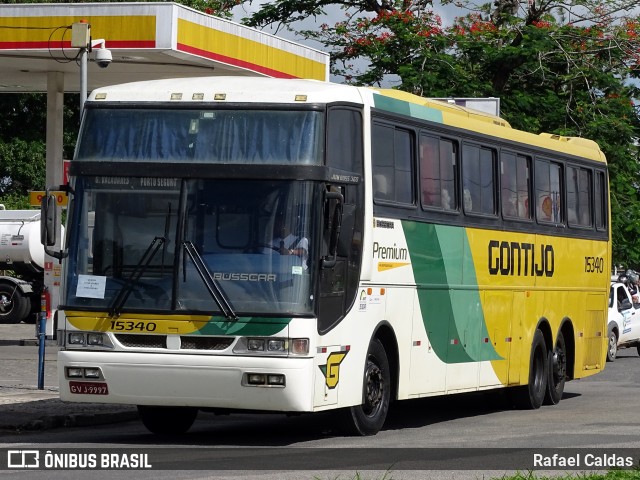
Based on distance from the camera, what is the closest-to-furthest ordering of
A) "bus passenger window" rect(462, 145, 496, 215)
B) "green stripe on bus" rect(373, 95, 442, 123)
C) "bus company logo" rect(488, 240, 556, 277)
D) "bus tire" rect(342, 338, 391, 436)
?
"bus tire" rect(342, 338, 391, 436) → "green stripe on bus" rect(373, 95, 442, 123) → "bus passenger window" rect(462, 145, 496, 215) → "bus company logo" rect(488, 240, 556, 277)

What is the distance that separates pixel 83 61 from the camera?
24516 millimetres

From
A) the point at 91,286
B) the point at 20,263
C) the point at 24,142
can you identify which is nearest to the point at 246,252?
the point at 91,286

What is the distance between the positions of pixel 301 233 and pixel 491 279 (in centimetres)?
515

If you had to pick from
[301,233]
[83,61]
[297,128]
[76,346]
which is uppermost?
[83,61]

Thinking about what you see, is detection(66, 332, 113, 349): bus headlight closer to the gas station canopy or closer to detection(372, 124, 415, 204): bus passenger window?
detection(372, 124, 415, 204): bus passenger window

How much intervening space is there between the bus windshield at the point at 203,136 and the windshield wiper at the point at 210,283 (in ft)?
2.80

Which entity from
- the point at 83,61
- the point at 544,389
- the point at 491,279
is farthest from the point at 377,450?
the point at 83,61

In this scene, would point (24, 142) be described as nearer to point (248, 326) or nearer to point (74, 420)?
point (74, 420)

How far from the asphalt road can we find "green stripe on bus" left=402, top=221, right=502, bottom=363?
87cm

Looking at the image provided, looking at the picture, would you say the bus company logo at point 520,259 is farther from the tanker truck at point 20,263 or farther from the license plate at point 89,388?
the tanker truck at point 20,263

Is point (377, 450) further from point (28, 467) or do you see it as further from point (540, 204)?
point (540, 204)

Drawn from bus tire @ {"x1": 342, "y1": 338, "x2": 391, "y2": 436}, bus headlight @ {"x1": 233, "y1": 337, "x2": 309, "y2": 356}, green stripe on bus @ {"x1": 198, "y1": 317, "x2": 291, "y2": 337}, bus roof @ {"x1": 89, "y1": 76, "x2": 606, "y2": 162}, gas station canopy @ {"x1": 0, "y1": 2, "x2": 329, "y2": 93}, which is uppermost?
gas station canopy @ {"x1": 0, "y1": 2, "x2": 329, "y2": 93}

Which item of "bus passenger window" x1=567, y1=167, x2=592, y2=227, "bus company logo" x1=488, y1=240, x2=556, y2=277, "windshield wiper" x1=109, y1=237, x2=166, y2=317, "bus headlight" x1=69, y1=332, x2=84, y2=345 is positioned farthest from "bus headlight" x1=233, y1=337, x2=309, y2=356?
"bus passenger window" x1=567, y1=167, x2=592, y2=227

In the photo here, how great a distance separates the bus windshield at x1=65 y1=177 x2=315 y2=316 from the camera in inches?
535
